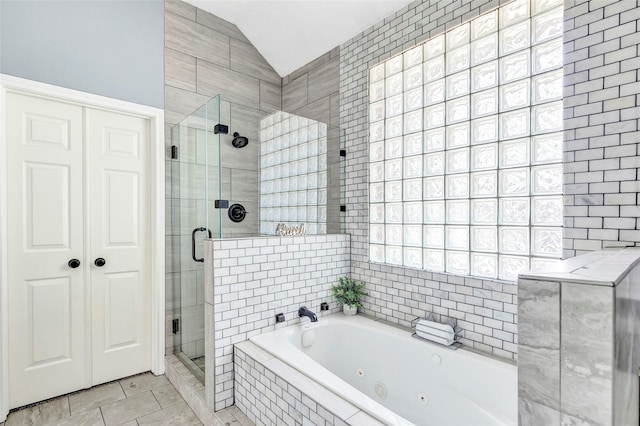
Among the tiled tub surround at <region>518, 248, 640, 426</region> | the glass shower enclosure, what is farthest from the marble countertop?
the glass shower enclosure

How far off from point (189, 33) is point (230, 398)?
2844 millimetres

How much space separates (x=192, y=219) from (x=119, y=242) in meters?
0.65

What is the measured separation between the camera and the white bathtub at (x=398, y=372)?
1.61m

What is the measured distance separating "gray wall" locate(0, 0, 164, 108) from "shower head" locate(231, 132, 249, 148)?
87cm

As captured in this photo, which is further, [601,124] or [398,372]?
[398,372]

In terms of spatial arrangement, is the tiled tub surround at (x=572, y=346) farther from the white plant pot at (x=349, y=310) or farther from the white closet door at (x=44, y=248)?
the white closet door at (x=44, y=248)

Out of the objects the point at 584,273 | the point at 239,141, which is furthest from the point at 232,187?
the point at 584,273

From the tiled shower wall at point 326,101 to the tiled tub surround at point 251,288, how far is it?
36 cm

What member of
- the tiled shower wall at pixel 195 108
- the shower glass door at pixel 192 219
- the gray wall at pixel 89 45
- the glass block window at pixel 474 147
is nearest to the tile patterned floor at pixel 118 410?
the shower glass door at pixel 192 219

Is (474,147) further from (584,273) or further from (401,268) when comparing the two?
(584,273)

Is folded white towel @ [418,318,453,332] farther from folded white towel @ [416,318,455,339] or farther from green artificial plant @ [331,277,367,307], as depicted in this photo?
green artificial plant @ [331,277,367,307]

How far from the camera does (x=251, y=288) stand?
2.07m

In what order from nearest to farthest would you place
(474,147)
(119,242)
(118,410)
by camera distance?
(474,147)
(118,410)
(119,242)

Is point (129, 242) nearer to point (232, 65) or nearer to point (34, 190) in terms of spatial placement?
point (34, 190)
